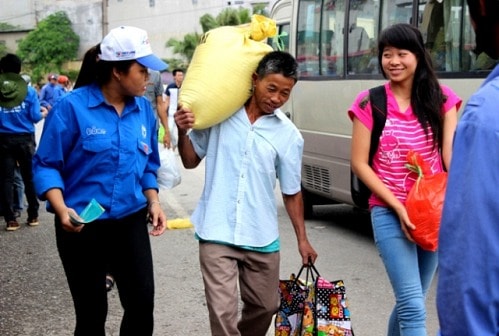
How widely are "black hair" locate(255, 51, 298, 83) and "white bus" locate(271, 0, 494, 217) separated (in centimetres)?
289

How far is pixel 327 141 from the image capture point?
322 inches

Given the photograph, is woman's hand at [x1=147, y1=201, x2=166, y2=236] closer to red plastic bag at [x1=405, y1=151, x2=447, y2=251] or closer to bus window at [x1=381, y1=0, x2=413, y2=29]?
red plastic bag at [x1=405, y1=151, x2=447, y2=251]

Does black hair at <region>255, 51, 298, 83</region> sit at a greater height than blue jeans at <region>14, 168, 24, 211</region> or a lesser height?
greater

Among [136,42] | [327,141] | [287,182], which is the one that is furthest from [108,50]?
[327,141]

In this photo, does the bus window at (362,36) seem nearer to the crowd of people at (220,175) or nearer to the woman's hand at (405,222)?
the crowd of people at (220,175)

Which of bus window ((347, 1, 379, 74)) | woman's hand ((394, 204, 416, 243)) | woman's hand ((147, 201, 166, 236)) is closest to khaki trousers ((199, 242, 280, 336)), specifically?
woman's hand ((147, 201, 166, 236))

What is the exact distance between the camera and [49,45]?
215ft

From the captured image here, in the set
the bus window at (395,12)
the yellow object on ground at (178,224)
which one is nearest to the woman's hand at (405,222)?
the bus window at (395,12)

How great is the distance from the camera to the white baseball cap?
142 inches

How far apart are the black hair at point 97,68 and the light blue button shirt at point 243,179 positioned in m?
0.53

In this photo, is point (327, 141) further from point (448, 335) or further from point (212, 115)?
point (448, 335)

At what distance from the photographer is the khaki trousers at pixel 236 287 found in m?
3.71

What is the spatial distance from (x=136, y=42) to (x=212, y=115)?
479mm

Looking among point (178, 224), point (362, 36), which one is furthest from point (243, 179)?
point (178, 224)
